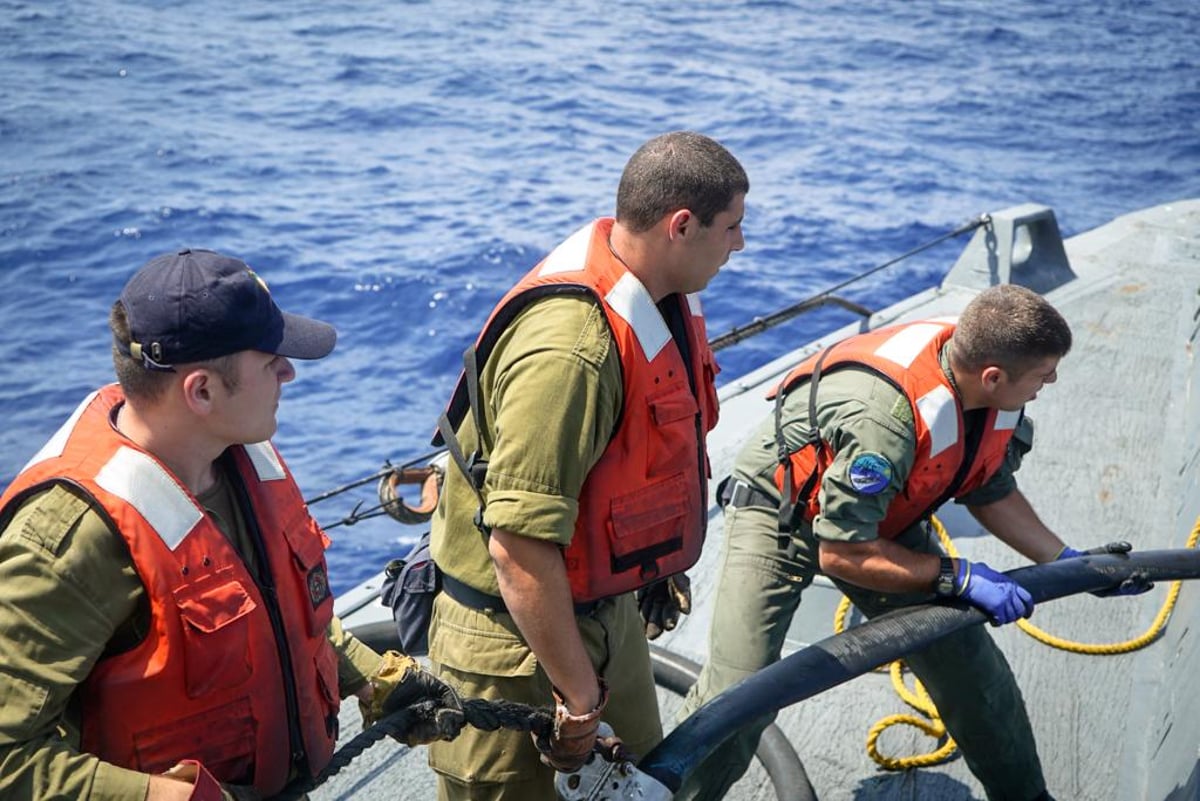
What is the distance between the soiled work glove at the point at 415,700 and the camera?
95.0 inches

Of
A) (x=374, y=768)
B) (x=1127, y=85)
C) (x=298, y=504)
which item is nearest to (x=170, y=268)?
(x=298, y=504)

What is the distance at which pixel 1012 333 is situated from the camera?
3127 millimetres

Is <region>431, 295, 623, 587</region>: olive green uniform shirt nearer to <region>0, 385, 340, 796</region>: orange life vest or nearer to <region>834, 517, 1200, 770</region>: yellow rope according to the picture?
<region>0, 385, 340, 796</region>: orange life vest

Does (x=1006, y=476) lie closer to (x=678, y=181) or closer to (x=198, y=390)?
(x=678, y=181)

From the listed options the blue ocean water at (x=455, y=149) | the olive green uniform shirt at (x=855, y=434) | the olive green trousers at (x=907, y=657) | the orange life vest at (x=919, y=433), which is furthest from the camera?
the blue ocean water at (x=455, y=149)

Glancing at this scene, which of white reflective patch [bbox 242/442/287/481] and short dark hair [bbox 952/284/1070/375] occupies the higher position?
white reflective patch [bbox 242/442/287/481]

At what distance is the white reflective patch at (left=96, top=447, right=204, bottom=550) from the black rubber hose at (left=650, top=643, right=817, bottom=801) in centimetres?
186

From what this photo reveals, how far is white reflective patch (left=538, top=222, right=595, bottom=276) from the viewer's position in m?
2.61

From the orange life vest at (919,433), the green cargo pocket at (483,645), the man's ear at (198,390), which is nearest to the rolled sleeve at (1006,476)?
the orange life vest at (919,433)

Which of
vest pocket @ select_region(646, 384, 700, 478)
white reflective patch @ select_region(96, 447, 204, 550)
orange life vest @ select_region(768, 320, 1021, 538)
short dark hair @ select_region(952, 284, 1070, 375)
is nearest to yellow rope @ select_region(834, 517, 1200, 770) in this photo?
orange life vest @ select_region(768, 320, 1021, 538)

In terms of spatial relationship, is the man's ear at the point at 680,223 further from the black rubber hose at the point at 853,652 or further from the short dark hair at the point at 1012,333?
the short dark hair at the point at 1012,333

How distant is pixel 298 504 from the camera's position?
2424 millimetres

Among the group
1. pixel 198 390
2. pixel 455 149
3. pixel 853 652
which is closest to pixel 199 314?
pixel 198 390

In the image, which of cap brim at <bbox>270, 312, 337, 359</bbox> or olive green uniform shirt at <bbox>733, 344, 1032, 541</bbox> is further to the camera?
olive green uniform shirt at <bbox>733, 344, 1032, 541</bbox>
